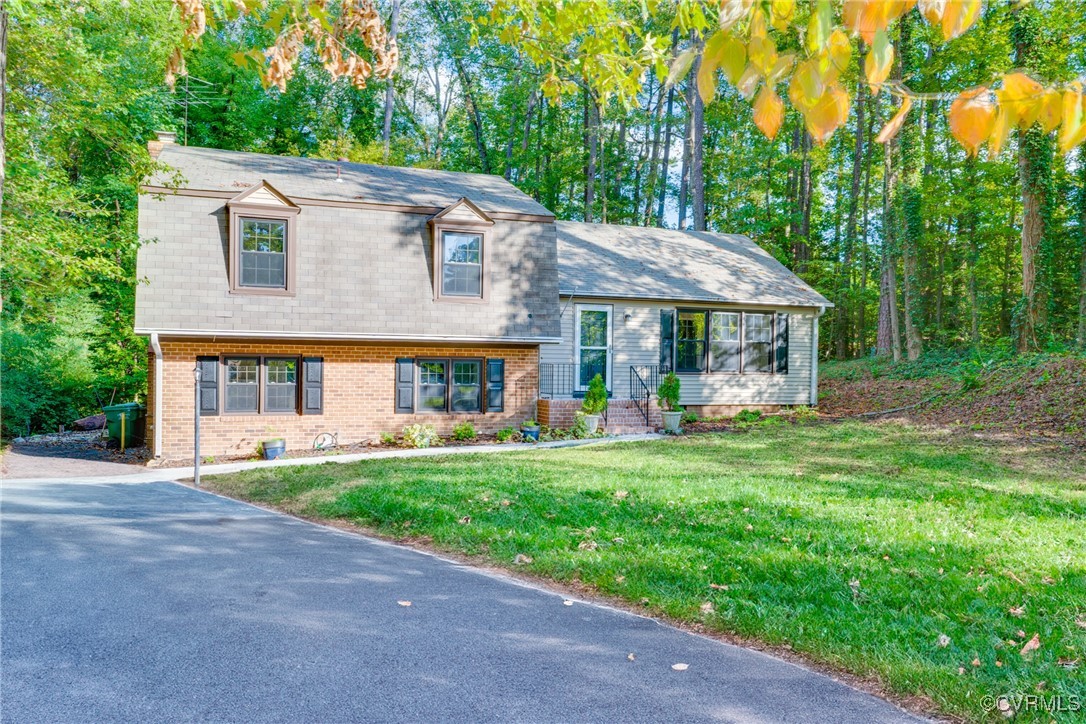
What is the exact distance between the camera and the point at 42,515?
7.69 m

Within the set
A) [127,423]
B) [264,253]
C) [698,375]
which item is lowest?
[127,423]

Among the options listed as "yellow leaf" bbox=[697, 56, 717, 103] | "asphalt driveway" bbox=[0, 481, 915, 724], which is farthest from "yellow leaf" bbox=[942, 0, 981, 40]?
"asphalt driveway" bbox=[0, 481, 915, 724]

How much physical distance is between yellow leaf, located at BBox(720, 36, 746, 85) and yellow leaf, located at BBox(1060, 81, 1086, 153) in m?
0.77

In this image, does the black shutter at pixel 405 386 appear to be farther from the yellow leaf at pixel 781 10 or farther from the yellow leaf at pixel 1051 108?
Result: the yellow leaf at pixel 1051 108

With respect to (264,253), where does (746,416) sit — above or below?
below

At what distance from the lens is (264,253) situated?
13.5 meters

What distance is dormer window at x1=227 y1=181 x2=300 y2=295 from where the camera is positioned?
43.2ft

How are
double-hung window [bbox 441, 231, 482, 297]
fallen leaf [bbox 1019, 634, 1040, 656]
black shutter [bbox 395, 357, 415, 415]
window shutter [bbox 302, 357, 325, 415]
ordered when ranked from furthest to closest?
double-hung window [bbox 441, 231, 482, 297] → black shutter [bbox 395, 357, 415, 415] → window shutter [bbox 302, 357, 325, 415] → fallen leaf [bbox 1019, 634, 1040, 656]

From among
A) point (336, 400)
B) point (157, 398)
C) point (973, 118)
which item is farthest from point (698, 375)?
point (973, 118)

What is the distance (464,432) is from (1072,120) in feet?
44.3

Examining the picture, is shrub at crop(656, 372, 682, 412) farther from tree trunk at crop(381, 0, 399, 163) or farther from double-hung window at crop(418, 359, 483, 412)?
tree trunk at crop(381, 0, 399, 163)

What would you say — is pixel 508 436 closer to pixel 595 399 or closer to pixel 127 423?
pixel 595 399

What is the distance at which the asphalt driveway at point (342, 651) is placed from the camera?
314 centimetres

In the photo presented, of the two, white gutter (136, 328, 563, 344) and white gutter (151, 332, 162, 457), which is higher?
white gutter (136, 328, 563, 344)
